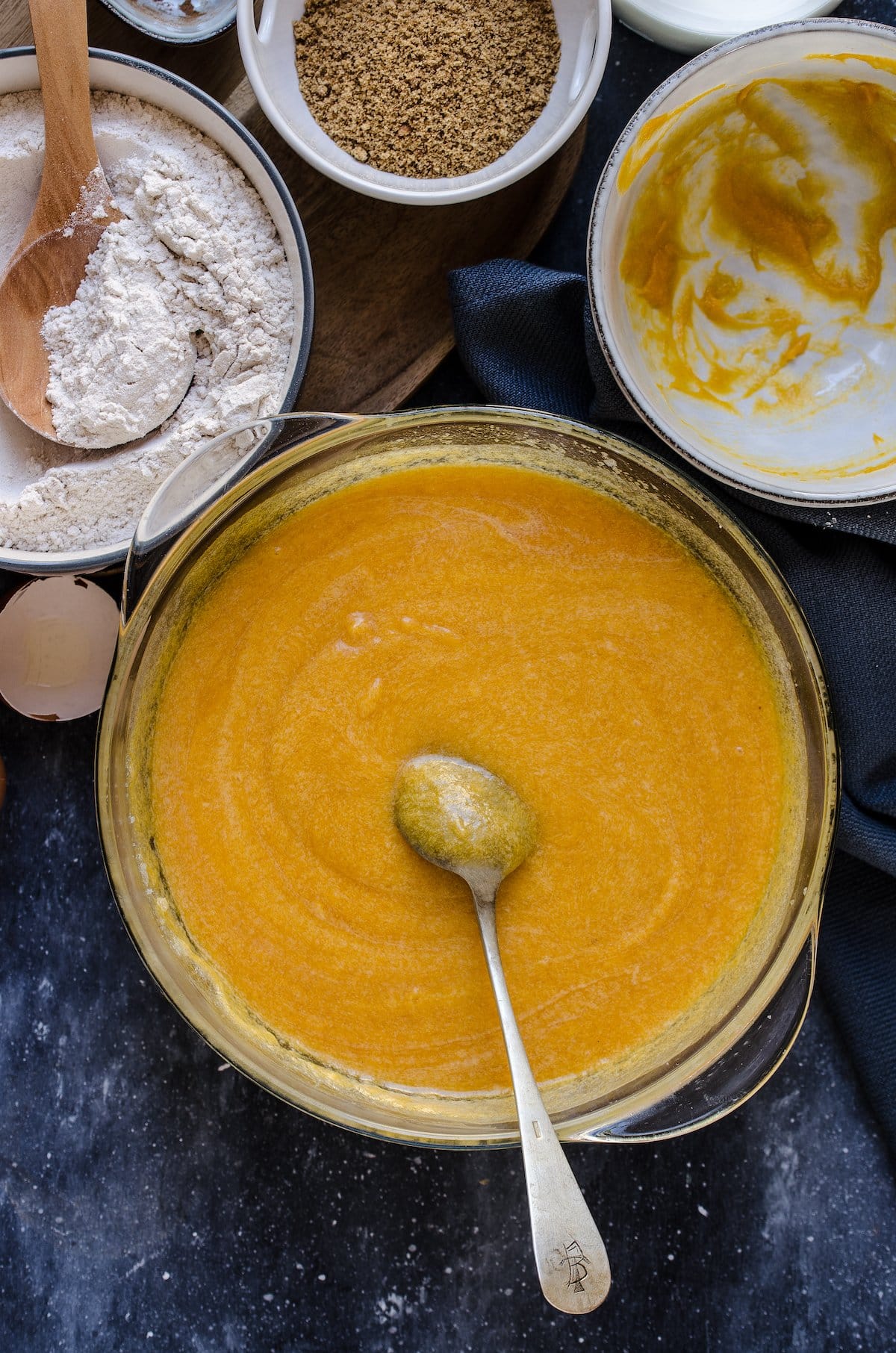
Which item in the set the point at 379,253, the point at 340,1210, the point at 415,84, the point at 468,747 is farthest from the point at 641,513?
the point at 340,1210

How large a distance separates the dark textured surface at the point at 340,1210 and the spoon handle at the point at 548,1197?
0.28 m

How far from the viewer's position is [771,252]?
1.27m

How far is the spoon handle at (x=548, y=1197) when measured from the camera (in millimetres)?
1071

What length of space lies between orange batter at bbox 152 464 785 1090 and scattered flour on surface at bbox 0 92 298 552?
0.58 feet

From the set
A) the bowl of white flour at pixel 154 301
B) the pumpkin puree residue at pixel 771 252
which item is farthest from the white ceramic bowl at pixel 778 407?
the bowl of white flour at pixel 154 301

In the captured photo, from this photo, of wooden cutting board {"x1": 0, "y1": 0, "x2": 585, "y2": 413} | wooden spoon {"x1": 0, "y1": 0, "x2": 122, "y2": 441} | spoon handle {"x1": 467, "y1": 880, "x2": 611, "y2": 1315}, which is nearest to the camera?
spoon handle {"x1": 467, "y1": 880, "x2": 611, "y2": 1315}

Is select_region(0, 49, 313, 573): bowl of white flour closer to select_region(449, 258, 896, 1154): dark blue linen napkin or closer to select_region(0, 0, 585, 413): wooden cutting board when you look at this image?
select_region(0, 0, 585, 413): wooden cutting board

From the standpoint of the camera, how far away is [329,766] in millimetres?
1189

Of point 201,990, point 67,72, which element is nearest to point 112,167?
point 67,72

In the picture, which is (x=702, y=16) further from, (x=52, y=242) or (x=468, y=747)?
(x=468, y=747)

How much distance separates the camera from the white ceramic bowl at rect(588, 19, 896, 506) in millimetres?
1148

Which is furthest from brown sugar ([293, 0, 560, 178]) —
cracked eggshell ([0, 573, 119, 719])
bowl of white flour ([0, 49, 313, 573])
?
cracked eggshell ([0, 573, 119, 719])

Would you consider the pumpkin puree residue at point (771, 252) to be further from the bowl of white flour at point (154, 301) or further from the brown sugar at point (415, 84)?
the bowl of white flour at point (154, 301)

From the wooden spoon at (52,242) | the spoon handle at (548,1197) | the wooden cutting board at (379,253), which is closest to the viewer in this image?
the spoon handle at (548,1197)
